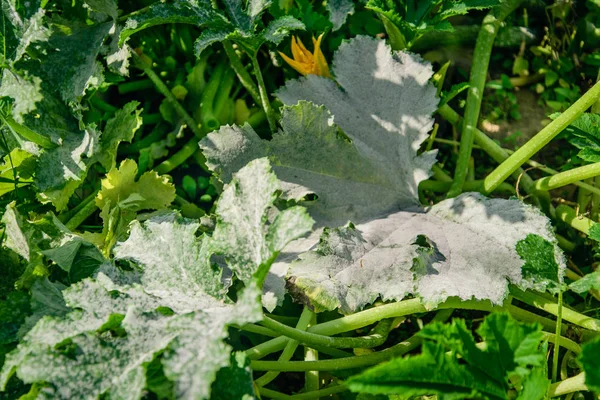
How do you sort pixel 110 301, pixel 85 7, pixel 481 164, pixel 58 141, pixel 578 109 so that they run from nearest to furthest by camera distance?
pixel 110 301 < pixel 578 109 < pixel 58 141 < pixel 85 7 < pixel 481 164

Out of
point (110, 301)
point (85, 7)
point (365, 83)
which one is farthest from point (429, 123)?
point (85, 7)

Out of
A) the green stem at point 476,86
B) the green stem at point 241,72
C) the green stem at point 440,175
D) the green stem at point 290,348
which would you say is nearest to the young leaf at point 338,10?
the green stem at point 241,72

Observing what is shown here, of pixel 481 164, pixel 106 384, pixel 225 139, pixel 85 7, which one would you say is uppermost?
pixel 85 7

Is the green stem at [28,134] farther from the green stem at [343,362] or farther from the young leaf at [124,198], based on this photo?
the green stem at [343,362]

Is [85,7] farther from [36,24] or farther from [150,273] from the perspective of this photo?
[150,273]

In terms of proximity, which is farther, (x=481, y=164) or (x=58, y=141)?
(x=481, y=164)

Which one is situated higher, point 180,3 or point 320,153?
point 180,3

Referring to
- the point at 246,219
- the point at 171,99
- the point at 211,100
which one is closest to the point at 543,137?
the point at 246,219

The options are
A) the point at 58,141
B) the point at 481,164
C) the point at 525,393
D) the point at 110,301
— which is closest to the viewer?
the point at 525,393

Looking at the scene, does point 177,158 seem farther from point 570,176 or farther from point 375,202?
point 570,176
